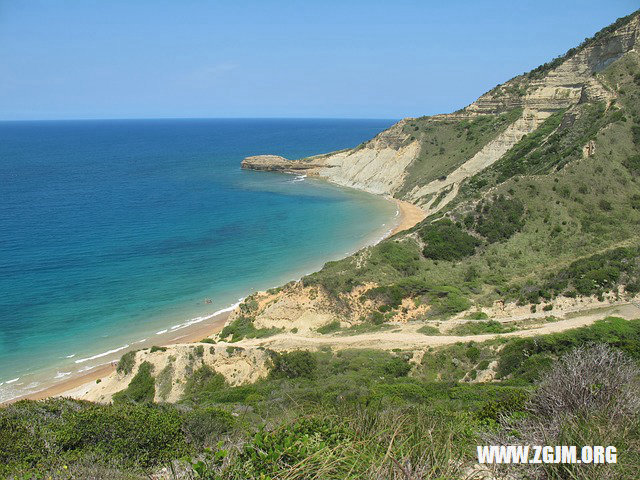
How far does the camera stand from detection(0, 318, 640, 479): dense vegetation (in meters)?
6.66

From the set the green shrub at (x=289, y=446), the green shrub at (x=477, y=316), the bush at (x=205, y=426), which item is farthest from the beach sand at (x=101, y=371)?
the green shrub at (x=289, y=446)

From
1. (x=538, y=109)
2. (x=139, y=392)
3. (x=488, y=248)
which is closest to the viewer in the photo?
(x=139, y=392)

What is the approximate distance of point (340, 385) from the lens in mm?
18016

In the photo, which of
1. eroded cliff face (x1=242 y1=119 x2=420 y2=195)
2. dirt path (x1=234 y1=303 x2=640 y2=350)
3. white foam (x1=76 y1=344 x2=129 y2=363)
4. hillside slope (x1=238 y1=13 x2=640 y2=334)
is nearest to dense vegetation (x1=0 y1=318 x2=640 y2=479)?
dirt path (x1=234 y1=303 x2=640 y2=350)

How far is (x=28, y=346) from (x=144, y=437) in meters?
26.3

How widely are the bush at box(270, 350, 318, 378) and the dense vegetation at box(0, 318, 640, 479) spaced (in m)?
0.05

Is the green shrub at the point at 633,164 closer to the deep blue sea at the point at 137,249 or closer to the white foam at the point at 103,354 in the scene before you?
the deep blue sea at the point at 137,249

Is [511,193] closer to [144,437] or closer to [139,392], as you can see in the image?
[139,392]

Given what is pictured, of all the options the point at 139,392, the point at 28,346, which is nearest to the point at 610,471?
the point at 139,392

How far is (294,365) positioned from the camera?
23.0m

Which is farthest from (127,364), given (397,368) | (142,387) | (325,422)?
(325,422)

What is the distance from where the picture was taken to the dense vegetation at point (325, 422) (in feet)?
21.9

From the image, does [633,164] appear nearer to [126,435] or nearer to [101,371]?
[126,435]

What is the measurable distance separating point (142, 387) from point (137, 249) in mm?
30606
